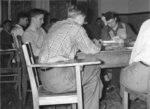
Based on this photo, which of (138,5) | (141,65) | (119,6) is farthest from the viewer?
(119,6)

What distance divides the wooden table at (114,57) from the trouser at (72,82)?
150 millimetres

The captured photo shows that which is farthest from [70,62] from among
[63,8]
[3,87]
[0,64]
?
[63,8]

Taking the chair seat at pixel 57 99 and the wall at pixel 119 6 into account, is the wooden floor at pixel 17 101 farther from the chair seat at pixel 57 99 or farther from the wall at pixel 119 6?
the wall at pixel 119 6

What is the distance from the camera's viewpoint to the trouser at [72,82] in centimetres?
220

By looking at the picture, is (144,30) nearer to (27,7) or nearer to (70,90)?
(70,90)

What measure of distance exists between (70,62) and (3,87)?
3.03 meters

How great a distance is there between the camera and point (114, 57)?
8.46ft

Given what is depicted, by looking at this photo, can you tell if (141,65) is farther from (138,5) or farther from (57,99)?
(138,5)

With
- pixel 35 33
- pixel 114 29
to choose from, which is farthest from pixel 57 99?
pixel 114 29

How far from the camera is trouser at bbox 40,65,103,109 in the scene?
2.20 meters

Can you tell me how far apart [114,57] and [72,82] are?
0.56m

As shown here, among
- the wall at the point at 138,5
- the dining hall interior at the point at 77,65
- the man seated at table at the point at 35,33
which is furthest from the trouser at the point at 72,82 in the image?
the wall at the point at 138,5

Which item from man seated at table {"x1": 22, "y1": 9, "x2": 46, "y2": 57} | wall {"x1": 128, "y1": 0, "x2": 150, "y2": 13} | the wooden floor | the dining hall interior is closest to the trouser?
the dining hall interior

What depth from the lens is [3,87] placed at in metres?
4.84
